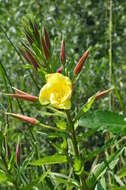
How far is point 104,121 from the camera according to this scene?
4.11ft

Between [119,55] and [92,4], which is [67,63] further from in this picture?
[92,4]

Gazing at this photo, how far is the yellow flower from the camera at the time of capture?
122cm

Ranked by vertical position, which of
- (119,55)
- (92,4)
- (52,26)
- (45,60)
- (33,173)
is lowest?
(33,173)

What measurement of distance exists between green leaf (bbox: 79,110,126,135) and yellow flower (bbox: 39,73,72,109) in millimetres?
89

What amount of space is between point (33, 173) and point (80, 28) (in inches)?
148

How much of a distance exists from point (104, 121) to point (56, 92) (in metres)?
0.18

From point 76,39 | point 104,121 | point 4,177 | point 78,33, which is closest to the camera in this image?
point 104,121

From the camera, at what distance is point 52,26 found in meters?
4.93

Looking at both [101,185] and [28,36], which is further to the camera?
[101,185]

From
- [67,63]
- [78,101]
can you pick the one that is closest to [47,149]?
[78,101]

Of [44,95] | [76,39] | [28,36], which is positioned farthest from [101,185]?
[76,39]

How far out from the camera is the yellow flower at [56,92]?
122cm

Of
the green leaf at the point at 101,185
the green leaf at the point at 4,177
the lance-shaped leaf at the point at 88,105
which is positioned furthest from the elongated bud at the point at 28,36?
the green leaf at the point at 101,185

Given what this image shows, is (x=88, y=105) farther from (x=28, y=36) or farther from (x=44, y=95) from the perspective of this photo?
(x=28, y=36)
